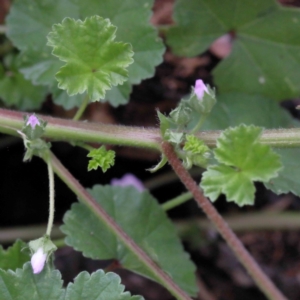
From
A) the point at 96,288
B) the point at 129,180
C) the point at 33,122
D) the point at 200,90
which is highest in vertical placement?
the point at 129,180

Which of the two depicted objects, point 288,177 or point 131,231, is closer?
point 288,177

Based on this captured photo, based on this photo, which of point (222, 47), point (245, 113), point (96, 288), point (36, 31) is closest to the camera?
point (96, 288)

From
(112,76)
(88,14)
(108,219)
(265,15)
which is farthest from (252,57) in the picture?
(108,219)

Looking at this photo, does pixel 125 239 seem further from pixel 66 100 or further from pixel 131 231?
pixel 66 100

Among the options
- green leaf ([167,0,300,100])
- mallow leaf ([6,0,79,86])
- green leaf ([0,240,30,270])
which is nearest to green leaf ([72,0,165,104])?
mallow leaf ([6,0,79,86])

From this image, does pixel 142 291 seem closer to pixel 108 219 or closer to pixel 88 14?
pixel 108 219

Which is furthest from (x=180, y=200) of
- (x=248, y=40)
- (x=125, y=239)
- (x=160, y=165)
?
(x=248, y=40)

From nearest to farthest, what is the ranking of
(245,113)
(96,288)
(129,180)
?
(96,288) → (245,113) → (129,180)
